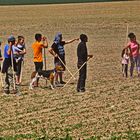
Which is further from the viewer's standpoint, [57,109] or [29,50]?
[29,50]

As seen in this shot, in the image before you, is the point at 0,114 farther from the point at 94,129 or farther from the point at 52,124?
the point at 94,129

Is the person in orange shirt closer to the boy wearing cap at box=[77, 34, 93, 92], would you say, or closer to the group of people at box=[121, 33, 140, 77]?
the boy wearing cap at box=[77, 34, 93, 92]

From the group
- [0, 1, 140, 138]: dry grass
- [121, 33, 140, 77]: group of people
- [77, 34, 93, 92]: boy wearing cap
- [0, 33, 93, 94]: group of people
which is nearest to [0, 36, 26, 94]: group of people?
[0, 33, 93, 94]: group of people

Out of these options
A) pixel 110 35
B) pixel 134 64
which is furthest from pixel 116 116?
pixel 110 35

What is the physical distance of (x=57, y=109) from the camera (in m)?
15.6

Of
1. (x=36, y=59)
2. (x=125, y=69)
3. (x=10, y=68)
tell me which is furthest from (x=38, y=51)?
(x=125, y=69)

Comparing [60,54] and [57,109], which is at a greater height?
[60,54]

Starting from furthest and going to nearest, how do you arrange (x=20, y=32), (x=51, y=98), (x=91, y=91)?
(x=20, y=32) → (x=91, y=91) → (x=51, y=98)

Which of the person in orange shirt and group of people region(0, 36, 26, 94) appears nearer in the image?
group of people region(0, 36, 26, 94)

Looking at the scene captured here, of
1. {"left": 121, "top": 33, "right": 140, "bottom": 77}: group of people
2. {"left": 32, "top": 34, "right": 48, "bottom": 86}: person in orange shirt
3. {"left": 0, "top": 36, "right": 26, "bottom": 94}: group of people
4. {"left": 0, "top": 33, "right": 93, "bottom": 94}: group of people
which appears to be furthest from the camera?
{"left": 121, "top": 33, "right": 140, "bottom": 77}: group of people

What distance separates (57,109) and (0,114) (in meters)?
1.57

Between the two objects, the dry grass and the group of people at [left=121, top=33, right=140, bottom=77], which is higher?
the group of people at [left=121, top=33, right=140, bottom=77]

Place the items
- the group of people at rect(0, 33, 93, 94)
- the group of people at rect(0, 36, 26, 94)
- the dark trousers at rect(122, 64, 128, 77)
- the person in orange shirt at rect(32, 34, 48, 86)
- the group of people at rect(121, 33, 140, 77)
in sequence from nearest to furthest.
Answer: the group of people at rect(0, 36, 26, 94)
the group of people at rect(0, 33, 93, 94)
the person in orange shirt at rect(32, 34, 48, 86)
the group of people at rect(121, 33, 140, 77)
the dark trousers at rect(122, 64, 128, 77)

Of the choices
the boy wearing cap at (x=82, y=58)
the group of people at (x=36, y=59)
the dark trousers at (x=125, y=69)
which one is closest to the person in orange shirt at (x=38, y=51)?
the group of people at (x=36, y=59)
